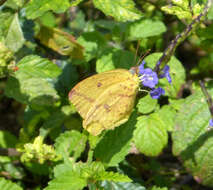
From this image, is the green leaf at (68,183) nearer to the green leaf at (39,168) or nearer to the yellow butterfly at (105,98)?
the yellow butterfly at (105,98)

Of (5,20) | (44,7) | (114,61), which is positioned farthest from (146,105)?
(5,20)

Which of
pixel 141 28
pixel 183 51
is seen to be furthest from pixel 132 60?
pixel 183 51

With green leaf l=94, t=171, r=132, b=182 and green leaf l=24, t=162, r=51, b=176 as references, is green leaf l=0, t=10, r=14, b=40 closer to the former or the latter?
green leaf l=24, t=162, r=51, b=176

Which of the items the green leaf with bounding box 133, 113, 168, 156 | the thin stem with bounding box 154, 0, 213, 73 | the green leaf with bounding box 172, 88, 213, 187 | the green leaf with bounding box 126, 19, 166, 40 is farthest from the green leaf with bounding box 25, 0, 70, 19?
the green leaf with bounding box 172, 88, 213, 187

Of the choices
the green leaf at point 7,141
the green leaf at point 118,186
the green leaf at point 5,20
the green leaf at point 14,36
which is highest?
the green leaf at point 5,20

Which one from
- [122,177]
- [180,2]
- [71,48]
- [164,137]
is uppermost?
[180,2]

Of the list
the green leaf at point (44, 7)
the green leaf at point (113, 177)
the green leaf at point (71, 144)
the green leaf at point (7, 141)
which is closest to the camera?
the green leaf at point (113, 177)

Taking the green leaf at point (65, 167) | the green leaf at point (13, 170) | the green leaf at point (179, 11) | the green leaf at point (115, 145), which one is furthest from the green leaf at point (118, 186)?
the green leaf at point (179, 11)

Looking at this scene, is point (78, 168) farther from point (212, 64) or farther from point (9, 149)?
point (212, 64)
